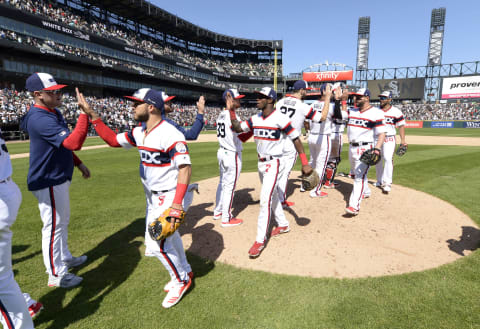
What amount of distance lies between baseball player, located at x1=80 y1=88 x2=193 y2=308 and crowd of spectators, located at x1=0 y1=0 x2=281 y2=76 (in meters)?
36.5

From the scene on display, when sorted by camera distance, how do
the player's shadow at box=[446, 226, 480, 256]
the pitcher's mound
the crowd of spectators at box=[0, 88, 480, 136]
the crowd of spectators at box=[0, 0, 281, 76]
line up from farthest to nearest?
1. the crowd of spectators at box=[0, 0, 281, 76]
2. the crowd of spectators at box=[0, 88, 480, 136]
3. the player's shadow at box=[446, 226, 480, 256]
4. the pitcher's mound

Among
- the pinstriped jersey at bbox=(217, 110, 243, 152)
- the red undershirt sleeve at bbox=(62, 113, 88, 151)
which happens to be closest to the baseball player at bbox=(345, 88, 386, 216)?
the pinstriped jersey at bbox=(217, 110, 243, 152)

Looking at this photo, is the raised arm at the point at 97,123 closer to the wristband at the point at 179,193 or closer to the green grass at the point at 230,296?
the wristband at the point at 179,193

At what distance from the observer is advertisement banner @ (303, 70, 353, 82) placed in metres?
63.3

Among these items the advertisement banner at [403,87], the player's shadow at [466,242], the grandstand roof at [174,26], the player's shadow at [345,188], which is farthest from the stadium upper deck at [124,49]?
the player's shadow at [466,242]

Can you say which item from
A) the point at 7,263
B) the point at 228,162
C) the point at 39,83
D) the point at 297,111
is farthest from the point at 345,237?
the point at 39,83

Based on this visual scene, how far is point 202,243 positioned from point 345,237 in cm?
243

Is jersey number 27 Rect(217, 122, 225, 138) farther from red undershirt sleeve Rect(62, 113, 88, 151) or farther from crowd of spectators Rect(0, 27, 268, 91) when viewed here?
crowd of spectators Rect(0, 27, 268, 91)

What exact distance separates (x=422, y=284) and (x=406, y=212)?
A: 2.65 m

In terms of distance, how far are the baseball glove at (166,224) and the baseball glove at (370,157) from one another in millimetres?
3961

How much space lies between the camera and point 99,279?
3.44 metres

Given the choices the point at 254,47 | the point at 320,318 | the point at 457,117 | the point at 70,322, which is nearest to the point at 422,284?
the point at 320,318

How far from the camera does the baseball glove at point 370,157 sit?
16.4 feet

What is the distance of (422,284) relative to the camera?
3191 millimetres
